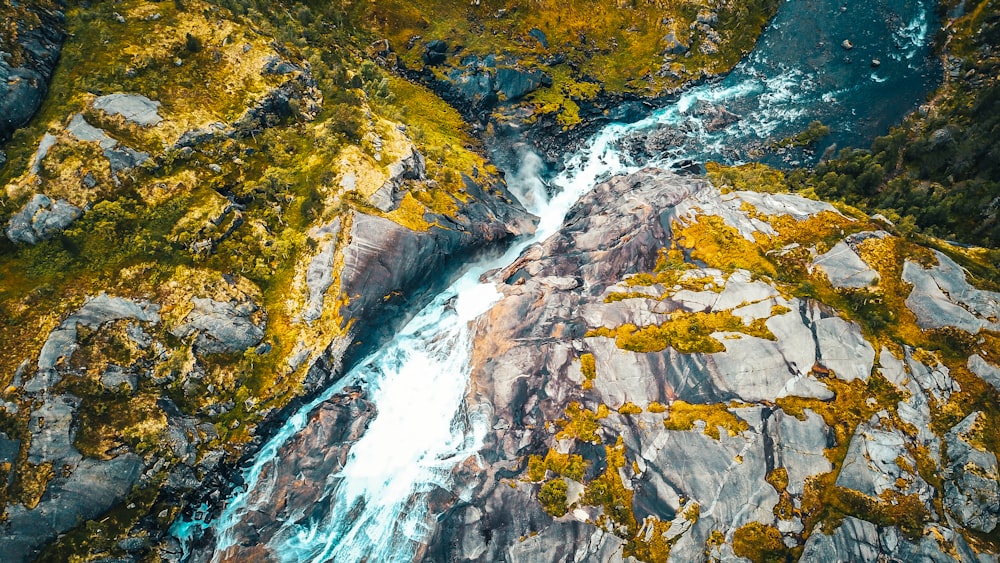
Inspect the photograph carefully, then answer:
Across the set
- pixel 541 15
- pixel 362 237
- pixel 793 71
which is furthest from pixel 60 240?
pixel 793 71

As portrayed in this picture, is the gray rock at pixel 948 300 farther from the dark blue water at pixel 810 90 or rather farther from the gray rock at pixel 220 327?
the gray rock at pixel 220 327

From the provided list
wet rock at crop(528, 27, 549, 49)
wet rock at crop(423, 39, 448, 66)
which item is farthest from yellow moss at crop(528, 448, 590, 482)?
wet rock at crop(528, 27, 549, 49)

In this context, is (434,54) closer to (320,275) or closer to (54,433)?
(320,275)

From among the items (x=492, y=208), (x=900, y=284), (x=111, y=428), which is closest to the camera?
(x=111, y=428)

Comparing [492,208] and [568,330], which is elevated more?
[492,208]

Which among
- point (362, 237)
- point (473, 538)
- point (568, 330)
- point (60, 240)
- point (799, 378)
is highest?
point (60, 240)

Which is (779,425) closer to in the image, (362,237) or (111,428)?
(362,237)

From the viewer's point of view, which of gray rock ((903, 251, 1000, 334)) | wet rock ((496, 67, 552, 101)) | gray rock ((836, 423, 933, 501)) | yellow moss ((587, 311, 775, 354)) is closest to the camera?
gray rock ((836, 423, 933, 501))

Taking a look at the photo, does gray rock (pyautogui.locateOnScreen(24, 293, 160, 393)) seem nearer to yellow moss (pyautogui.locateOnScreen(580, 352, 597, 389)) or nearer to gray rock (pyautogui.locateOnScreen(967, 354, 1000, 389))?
yellow moss (pyautogui.locateOnScreen(580, 352, 597, 389))
